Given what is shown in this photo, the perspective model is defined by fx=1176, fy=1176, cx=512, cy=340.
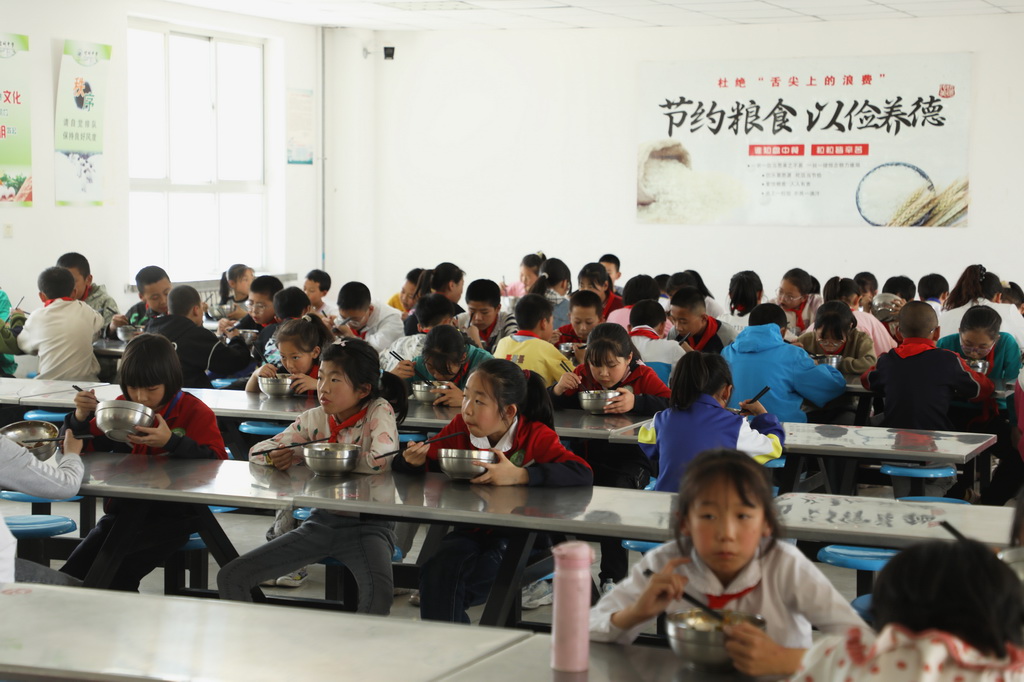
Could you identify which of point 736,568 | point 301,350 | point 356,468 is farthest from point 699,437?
point 301,350

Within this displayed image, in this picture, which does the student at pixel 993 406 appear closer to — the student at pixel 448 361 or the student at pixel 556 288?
the student at pixel 448 361

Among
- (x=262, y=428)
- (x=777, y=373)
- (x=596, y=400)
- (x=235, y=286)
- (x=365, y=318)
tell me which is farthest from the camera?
(x=235, y=286)

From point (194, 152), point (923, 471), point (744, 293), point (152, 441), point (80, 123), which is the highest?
point (80, 123)

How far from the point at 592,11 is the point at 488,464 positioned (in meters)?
6.67

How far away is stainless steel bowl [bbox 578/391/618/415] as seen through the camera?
4.24 m

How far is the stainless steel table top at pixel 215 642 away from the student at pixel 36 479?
0.66 meters

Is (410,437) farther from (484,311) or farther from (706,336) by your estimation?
(706,336)

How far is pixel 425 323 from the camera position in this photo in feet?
17.4

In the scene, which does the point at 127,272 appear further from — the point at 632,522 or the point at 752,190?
the point at 632,522

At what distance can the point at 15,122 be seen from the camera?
24.7 ft

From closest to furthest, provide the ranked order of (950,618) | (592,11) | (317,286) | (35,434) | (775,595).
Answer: (950,618)
(775,595)
(35,434)
(317,286)
(592,11)

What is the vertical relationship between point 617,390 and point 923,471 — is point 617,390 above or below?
above

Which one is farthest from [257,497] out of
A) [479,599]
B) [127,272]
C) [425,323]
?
[127,272]

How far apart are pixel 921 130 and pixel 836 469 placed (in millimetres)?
5215
